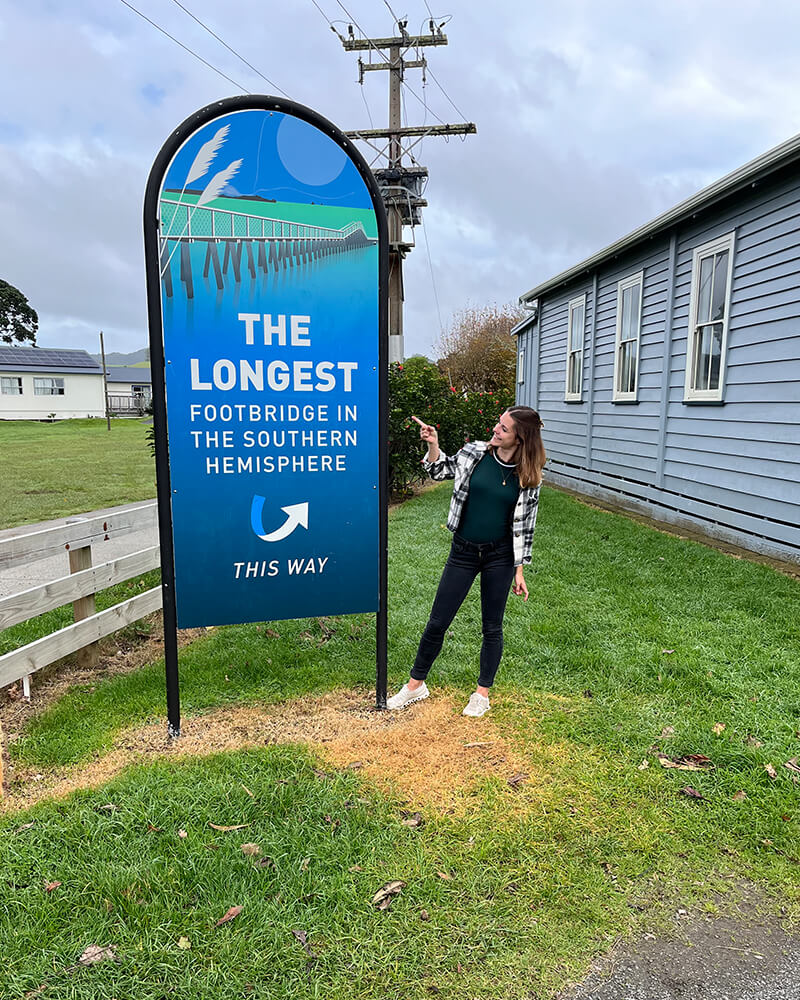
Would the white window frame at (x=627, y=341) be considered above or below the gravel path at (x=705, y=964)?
above

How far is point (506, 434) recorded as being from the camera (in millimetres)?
3652

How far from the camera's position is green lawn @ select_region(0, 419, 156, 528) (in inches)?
452

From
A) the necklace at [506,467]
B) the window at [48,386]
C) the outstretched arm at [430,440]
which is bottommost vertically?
the necklace at [506,467]

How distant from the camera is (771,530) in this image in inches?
295

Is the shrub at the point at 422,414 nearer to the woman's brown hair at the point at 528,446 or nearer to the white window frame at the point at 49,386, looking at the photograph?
the woman's brown hair at the point at 528,446

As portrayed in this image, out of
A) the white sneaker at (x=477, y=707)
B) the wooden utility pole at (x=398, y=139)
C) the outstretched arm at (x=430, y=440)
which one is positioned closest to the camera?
the outstretched arm at (x=430, y=440)

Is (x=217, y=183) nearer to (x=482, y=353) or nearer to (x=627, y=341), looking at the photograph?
(x=627, y=341)

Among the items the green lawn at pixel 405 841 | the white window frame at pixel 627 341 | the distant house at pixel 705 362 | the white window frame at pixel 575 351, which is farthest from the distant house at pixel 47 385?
the green lawn at pixel 405 841

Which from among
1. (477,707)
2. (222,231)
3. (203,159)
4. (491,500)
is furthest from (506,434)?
(203,159)

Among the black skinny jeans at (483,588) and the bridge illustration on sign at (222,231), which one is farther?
the black skinny jeans at (483,588)

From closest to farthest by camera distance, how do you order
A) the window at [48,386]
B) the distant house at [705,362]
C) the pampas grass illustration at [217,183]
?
1. the pampas grass illustration at [217,183]
2. the distant house at [705,362]
3. the window at [48,386]

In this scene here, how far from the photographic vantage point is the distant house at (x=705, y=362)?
725 centimetres

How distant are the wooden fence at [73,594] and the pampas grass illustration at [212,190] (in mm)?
2016

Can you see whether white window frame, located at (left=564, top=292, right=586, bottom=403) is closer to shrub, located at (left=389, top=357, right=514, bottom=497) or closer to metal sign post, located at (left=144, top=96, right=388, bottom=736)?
shrub, located at (left=389, top=357, right=514, bottom=497)
